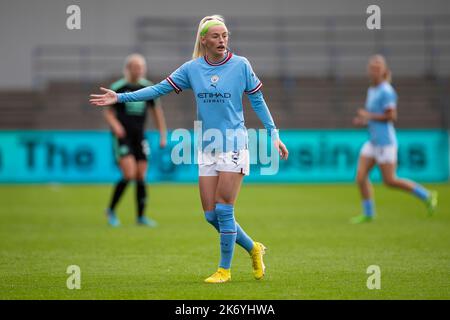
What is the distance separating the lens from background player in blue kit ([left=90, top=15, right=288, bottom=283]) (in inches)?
303

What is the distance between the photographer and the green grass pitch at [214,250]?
7324 millimetres

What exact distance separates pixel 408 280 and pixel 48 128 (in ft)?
64.3

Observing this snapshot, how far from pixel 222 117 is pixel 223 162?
388 mm

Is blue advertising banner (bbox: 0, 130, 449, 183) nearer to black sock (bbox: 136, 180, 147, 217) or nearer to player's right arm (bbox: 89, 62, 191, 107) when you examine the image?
black sock (bbox: 136, 180, 147, 217)

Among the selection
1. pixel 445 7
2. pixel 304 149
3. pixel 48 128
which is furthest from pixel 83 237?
pixel 445 7

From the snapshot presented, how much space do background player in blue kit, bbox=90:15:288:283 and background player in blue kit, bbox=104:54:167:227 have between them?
5.31 m

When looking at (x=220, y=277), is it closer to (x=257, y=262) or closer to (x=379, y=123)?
(x=257, y=262)

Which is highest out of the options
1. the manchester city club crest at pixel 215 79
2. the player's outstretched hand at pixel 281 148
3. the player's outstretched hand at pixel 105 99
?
the manchester city club crest at pixel 215 79

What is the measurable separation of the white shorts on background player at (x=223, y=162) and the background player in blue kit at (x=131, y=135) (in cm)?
544

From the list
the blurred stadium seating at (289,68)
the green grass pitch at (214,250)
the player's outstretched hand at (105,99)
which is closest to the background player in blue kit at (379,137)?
the green grass pitch at (214,250)

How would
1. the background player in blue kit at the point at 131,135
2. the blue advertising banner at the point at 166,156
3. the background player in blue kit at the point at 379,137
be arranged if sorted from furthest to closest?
the blue advertising banner at the point at 166,156 → the background player in blue kit at the point at 379,137 → the background player in blue kit at the point at 131,135

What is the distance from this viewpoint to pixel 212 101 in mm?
7699

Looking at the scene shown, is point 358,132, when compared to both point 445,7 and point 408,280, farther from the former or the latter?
point 408,280

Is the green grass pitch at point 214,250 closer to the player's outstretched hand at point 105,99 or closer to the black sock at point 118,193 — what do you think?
the black sock at point 118,193
